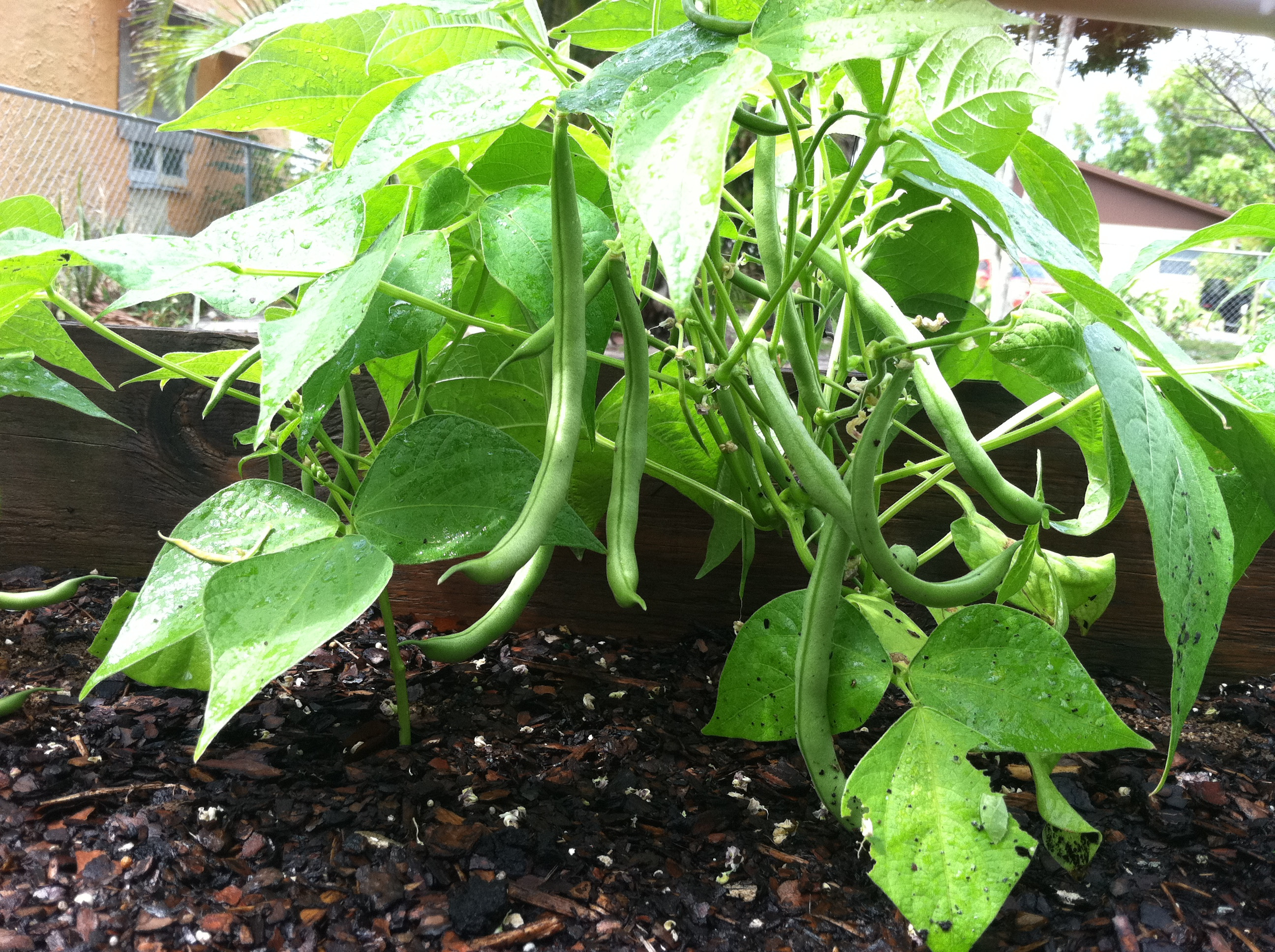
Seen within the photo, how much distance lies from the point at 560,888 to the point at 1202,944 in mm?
377

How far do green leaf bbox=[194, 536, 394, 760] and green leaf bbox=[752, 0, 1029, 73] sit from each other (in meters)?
0.28

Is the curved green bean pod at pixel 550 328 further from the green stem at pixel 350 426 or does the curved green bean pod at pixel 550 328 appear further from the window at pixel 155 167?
the window at pixel 155 167

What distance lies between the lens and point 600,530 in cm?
85

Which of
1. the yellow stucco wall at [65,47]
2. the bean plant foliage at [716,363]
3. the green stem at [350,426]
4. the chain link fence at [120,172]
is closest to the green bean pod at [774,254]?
the bean plant foliage at [716,363]

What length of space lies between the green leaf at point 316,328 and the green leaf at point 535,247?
9 cm

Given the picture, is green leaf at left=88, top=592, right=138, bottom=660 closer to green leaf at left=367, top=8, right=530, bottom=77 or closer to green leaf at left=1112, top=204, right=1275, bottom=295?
green leaf at left=367, top=8, right=530, bottom=77

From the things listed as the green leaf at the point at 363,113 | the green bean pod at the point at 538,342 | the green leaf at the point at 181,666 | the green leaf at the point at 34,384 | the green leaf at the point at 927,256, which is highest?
the green leaf at the point at 363,113

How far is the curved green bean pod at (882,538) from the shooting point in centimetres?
45

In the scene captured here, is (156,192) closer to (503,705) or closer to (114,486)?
(114,486)

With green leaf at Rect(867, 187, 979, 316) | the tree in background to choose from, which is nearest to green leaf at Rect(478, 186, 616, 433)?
green leaf at Rect(867, 187, 979, 316)

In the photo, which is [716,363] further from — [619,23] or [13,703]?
[13,703]

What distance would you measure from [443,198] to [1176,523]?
42 cm

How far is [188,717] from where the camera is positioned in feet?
2.30

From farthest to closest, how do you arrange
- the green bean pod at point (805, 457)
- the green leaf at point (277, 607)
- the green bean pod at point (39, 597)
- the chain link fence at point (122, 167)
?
the chain link fence at point (122, 167) → the green bean pod at point (39, 597) → the green bean pod at point (805, 457) → the green leaf at point (277, 607)
